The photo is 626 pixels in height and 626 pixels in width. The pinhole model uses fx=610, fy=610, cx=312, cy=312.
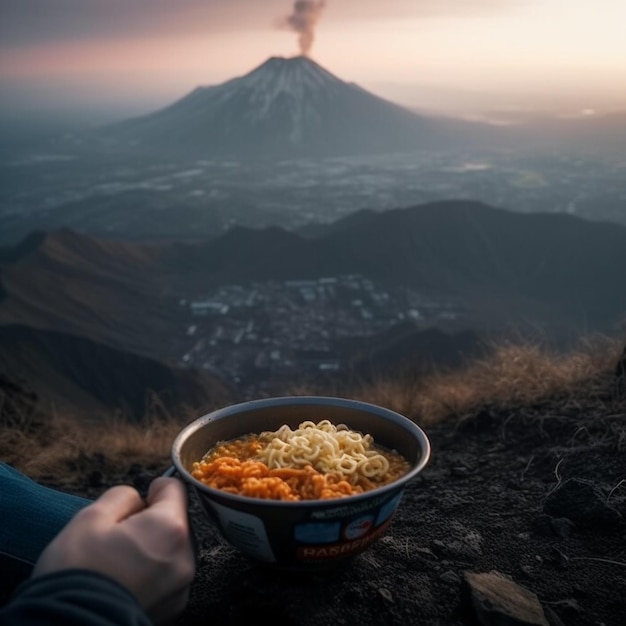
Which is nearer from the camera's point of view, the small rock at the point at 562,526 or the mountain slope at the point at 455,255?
the small rock at the point at 562,526

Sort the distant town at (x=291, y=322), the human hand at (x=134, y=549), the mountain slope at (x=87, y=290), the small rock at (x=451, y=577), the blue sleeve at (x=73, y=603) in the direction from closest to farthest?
the blue sleeve at (x=73, y=603), the human hand at (x=134, y=549), the small rock at (x=451, y=577), the distant town at (x=291, y=322), the mountain slope at (x=87, y=290)

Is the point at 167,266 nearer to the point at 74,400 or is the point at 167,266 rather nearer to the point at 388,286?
the point at 388,286

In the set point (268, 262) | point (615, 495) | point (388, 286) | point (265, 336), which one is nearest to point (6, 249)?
point (268, 262)

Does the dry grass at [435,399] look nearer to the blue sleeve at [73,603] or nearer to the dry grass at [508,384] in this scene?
the dry grass at [508,384]

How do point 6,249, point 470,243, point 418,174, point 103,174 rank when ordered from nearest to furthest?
point 6,249 → point 470,243 → point 418,174 → point 103,174

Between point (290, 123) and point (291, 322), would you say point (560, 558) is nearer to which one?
point (291, 322)

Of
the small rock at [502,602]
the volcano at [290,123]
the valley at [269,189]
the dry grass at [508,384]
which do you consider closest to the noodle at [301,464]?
the small rock at [502,602]

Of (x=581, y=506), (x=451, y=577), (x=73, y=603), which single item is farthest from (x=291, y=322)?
(x=73, y=603)
